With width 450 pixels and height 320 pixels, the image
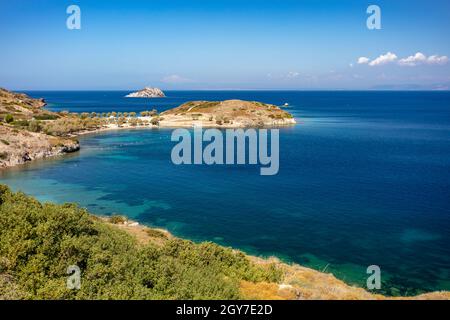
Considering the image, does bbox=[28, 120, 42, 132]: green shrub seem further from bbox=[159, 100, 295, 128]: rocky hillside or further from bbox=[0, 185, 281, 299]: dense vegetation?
bbox=[0, 185, 281, 299]: dense vegetation

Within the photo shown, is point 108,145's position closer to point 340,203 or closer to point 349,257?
point 340,203

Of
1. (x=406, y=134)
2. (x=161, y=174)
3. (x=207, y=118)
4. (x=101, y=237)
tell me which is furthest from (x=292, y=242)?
(x=207, y=118)

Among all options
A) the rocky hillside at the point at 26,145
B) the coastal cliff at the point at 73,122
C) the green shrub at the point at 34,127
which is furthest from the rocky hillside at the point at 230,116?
the rocky hillside at the point at 26,145

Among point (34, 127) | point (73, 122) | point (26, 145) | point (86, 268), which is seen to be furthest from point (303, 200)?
point (73, 122)

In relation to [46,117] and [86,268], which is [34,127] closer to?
[46,117]

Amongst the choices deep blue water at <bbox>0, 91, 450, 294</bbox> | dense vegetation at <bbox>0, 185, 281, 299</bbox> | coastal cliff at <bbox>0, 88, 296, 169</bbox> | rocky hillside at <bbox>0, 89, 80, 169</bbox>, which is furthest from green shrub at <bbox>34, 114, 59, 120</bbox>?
dense vegetation at <bbox>0, 185, 281, 299</bbox>
